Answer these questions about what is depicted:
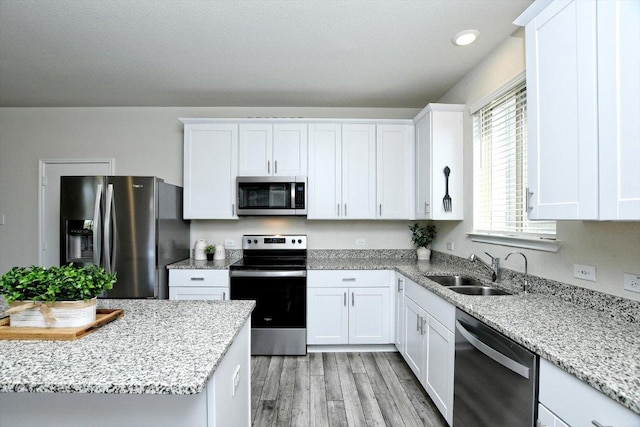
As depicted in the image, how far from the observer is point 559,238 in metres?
1.74

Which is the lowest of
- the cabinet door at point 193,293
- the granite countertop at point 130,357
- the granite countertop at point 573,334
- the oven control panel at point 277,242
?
the cabinet door at point 193,293

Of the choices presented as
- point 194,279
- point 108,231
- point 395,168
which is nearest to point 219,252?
point 194,279

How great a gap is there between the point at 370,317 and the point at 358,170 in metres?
1.50

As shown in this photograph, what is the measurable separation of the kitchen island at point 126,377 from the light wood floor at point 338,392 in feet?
3.25

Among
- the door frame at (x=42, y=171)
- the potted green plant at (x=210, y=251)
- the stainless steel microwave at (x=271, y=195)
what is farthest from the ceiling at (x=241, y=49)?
the potted green plant at (x=210, y=251)

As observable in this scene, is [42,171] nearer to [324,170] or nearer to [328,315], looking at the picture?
[324,170]

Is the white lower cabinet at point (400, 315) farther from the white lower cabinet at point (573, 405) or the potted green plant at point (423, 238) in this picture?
the white lower cabinet at point (573, 405)

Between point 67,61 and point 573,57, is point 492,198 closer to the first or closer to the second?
point 573,57

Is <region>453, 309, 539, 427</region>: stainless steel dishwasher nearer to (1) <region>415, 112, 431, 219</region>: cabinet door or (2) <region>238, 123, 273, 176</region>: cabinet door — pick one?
(1) <region>415, 112, 431, 219</region>: cabinet door

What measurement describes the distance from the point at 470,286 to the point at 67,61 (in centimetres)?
369

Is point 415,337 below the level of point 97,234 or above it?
below

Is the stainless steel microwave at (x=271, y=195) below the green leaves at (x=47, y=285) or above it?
above

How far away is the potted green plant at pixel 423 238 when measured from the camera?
337 cm

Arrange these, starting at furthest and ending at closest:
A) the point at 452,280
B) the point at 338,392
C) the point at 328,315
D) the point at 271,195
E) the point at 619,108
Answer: the point at 271,195 → the point at 328,315 → the point at 452,280 → the point at 338,392 → the point at 619,108
